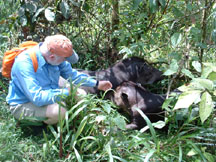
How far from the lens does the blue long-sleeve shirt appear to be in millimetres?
2652

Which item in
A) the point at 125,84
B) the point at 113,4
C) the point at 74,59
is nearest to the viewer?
the point at 74,59

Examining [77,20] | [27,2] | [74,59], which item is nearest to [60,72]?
[74,59]

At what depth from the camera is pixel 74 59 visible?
10.5 ft

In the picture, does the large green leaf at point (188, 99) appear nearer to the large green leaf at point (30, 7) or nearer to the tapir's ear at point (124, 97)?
the tapir's ear at point (124, 97)

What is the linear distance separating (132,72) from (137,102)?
3.28 ft

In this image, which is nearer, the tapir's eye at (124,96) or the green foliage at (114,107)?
the green foliage at (114,107)

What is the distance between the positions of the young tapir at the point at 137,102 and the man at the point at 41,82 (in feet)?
3.07

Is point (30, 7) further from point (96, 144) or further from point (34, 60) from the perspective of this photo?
point (96, 144)

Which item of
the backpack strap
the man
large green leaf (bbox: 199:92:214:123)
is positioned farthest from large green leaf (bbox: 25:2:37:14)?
large green leaf (bbox: 199:92:214:123)

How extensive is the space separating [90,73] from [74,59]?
1.05 meters

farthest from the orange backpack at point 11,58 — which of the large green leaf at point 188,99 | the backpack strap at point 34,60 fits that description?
the large green leaf at point 188,99

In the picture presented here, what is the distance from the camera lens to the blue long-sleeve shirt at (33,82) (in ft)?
8.70

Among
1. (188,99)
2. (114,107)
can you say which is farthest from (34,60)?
(188,99)

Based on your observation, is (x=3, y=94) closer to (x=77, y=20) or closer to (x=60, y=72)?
(x=60, y=72)
